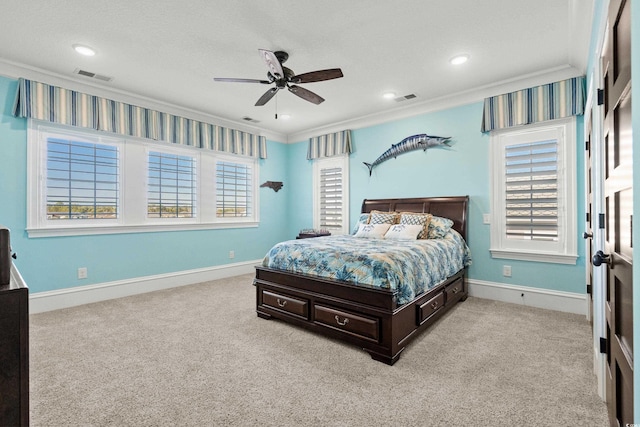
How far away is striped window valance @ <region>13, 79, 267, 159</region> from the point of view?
342 cm

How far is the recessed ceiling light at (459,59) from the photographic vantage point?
126 inches

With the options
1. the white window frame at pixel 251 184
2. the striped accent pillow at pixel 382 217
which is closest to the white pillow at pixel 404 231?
the striped accent pillow at pixel 382 217

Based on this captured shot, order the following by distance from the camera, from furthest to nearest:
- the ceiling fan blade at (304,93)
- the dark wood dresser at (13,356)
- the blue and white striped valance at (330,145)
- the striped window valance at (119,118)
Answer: the blue and white striped valance at (330,145) < the striped window valance at (119,118) < the ceiling fan blade at (304,93) < the dark wood dresser at (13,356)

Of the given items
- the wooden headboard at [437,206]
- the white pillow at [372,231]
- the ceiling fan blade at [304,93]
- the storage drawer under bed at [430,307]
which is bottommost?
the storage drawer under bed at [430,307]

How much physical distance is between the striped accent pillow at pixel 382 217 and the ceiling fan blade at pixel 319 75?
217 cm

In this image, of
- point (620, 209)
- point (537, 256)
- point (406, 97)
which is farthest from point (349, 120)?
point (620, 209)

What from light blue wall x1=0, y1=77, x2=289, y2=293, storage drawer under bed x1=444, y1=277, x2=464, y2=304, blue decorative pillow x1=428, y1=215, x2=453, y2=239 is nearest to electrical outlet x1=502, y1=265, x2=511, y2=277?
storage drawer under bed x1=444, y1=277, x2=464, y2=304

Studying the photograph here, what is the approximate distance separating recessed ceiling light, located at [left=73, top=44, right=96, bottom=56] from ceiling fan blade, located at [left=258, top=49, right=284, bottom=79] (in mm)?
1781

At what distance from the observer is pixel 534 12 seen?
2.52 m

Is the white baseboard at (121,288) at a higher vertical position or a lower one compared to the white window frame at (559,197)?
lower

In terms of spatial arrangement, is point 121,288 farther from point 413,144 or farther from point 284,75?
point 413,144

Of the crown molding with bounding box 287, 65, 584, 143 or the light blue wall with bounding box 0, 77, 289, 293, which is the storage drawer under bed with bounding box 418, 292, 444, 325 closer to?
the crown molding with bounding box 287, 65, 584, 143

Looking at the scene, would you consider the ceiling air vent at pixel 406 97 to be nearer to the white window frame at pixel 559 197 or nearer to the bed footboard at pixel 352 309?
the white window frame at pixel 559 197

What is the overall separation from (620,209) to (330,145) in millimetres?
4641
